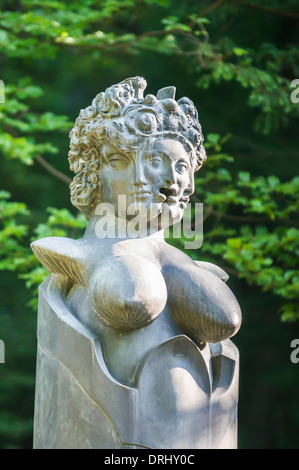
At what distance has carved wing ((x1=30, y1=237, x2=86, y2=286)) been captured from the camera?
9.06 feet

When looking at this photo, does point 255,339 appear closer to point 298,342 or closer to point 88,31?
point 298,342

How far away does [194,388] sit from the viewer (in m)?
2.72

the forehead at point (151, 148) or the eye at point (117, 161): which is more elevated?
the forehead at point (151, 148)

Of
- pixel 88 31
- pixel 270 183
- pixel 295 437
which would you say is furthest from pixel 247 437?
pixel 88 31

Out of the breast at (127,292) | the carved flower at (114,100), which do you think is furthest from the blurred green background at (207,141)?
the breast at (127,292)

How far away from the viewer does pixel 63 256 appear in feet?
9.05

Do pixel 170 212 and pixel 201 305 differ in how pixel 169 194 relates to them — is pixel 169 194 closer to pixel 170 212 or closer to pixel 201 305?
pixel 170 212

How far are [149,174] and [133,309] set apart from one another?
509mm

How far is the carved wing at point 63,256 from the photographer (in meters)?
2.76

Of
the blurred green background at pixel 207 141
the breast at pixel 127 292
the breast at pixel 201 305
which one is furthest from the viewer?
the blurred green background at pixel 207 141

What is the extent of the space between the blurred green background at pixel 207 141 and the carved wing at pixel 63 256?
2.42 m

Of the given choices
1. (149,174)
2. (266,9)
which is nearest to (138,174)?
(149,174)

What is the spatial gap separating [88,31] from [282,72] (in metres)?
1.83
